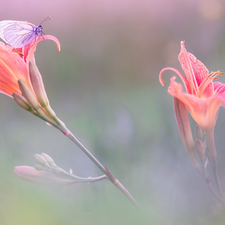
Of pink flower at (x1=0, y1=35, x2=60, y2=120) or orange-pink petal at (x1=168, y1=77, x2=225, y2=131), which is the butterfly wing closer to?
pink flower at (x1=0, y1=35, x2=60, y2=120)

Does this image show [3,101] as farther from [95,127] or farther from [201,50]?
[201,50]

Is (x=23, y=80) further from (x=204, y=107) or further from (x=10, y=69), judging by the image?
(x=204, y=107)

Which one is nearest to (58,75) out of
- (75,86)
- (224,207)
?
(75,86)

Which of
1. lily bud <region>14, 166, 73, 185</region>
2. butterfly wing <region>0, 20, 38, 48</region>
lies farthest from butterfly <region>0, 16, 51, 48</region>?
lily bud <region>14, 166, 73, 185</region>

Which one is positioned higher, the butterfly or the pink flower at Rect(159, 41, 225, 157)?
the butterfly

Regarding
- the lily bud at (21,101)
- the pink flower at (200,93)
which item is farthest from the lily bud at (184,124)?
the lily bud at (21,101)

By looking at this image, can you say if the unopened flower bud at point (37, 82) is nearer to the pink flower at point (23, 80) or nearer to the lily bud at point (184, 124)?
the pink flower at point (23, 80)
